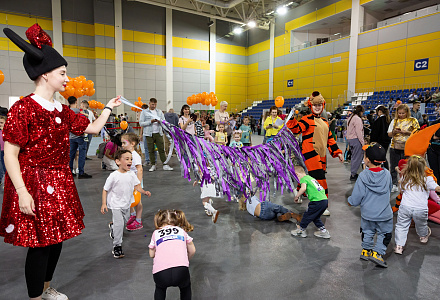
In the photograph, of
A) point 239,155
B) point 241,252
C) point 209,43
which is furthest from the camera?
point 209,43

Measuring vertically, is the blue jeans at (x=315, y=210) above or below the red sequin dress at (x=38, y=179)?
below

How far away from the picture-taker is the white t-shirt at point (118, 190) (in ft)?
8.08

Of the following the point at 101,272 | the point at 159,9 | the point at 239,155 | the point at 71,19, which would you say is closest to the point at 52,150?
the point at 101,272

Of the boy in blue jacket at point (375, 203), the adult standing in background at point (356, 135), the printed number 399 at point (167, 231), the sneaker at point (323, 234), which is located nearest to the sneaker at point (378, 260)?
the boy in blue jacket at point (375, 203)

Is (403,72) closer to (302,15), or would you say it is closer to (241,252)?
(302,15)

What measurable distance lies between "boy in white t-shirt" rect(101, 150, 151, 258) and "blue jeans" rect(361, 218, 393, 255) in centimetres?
200

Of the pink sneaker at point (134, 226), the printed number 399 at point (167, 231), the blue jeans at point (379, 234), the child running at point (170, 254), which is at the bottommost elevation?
the pink sneaker at point (134, 226)

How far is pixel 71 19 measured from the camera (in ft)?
50.3

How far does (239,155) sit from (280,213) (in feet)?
3.17

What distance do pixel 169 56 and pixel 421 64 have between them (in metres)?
14.0

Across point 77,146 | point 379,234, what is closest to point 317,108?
point 379,234

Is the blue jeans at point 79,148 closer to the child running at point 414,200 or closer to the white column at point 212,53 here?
the child running at point 414,200

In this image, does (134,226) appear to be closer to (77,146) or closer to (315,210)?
(315,210)

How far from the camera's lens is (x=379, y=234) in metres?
2.39
